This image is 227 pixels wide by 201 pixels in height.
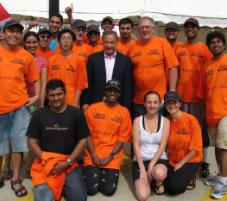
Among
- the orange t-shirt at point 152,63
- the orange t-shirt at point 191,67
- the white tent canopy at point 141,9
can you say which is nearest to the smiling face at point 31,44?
the orange t-shirt at point 152,63

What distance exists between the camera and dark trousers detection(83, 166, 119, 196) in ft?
14.7

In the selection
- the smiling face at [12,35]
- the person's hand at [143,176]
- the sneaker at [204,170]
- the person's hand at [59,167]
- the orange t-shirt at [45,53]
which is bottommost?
the sneaker at [204,170]

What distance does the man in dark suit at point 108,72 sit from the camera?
5.13 metres

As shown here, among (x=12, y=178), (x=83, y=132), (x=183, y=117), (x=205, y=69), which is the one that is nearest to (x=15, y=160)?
(x=12, y=178)

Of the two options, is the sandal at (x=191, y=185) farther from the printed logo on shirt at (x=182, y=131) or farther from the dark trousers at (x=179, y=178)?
the printed logo on shirt at (x=182, y=131)

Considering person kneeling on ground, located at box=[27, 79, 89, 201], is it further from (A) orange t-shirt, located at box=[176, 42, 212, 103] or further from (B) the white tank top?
(A) orange t-shirt, located at box=[176, 42, 212, 103]

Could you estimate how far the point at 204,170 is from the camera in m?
5.18

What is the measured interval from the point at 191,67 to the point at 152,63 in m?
0.58

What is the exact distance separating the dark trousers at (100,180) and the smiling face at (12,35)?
1.78 m

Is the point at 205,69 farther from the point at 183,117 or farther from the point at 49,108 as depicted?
the point at 49,108

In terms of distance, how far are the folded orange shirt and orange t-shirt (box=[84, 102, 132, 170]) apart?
63 cm

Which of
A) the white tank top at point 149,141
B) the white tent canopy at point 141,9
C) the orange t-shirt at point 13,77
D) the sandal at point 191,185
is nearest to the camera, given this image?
the orange t-shirt at point 13,77

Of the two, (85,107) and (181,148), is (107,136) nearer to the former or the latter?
(85,107)

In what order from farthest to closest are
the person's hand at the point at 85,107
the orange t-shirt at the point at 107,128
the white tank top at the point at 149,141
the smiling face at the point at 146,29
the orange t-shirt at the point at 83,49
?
the orange t-shirt at the point at 83,49, the person's hand at the point at 85,107, the smiling face at the point at 146,29, the orange t-shirt at the point at 107,128, the white tank top at the point at 149,141
